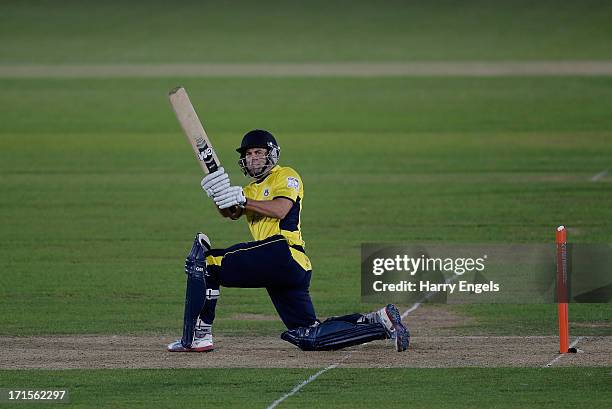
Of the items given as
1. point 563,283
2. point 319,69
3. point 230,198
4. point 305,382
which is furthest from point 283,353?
point 319,69

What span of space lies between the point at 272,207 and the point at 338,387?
1.84 metres

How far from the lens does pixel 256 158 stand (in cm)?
1254

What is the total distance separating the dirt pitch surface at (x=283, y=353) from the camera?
39.2 feet

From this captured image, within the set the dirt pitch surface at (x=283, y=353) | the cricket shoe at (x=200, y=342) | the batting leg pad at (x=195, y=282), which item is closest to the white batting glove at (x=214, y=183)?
the batting leg pad at (x=195, y=282)

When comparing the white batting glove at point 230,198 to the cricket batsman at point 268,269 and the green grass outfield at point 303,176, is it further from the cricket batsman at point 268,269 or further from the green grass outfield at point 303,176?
the green grass outfield at point 303,176

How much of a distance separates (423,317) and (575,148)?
57.9 feet

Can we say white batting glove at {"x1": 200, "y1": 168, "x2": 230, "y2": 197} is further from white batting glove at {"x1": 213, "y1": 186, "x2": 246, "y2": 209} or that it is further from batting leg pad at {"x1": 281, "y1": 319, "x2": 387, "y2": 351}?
batting leg pad at {"x1": 281, "y1": 319, "x2": 387, "y2": 351}

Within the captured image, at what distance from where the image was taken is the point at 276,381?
11289mm

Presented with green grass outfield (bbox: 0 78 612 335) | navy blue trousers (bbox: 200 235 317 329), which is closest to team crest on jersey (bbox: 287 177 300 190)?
navy blue trousers (bbox: 200 235 317 329)

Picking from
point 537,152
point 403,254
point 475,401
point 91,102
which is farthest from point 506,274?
point 91,102

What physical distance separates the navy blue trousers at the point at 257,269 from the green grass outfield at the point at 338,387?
3.04ft

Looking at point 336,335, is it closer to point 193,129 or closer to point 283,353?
point 283,353

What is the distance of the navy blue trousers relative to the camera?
482 inches

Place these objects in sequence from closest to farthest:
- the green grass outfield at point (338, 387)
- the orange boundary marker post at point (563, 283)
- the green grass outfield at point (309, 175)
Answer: the green grass outfield at point (338, 387) < the green grass outfield at point (309, 175) < the orange boundary marker post at point (563, 283)
